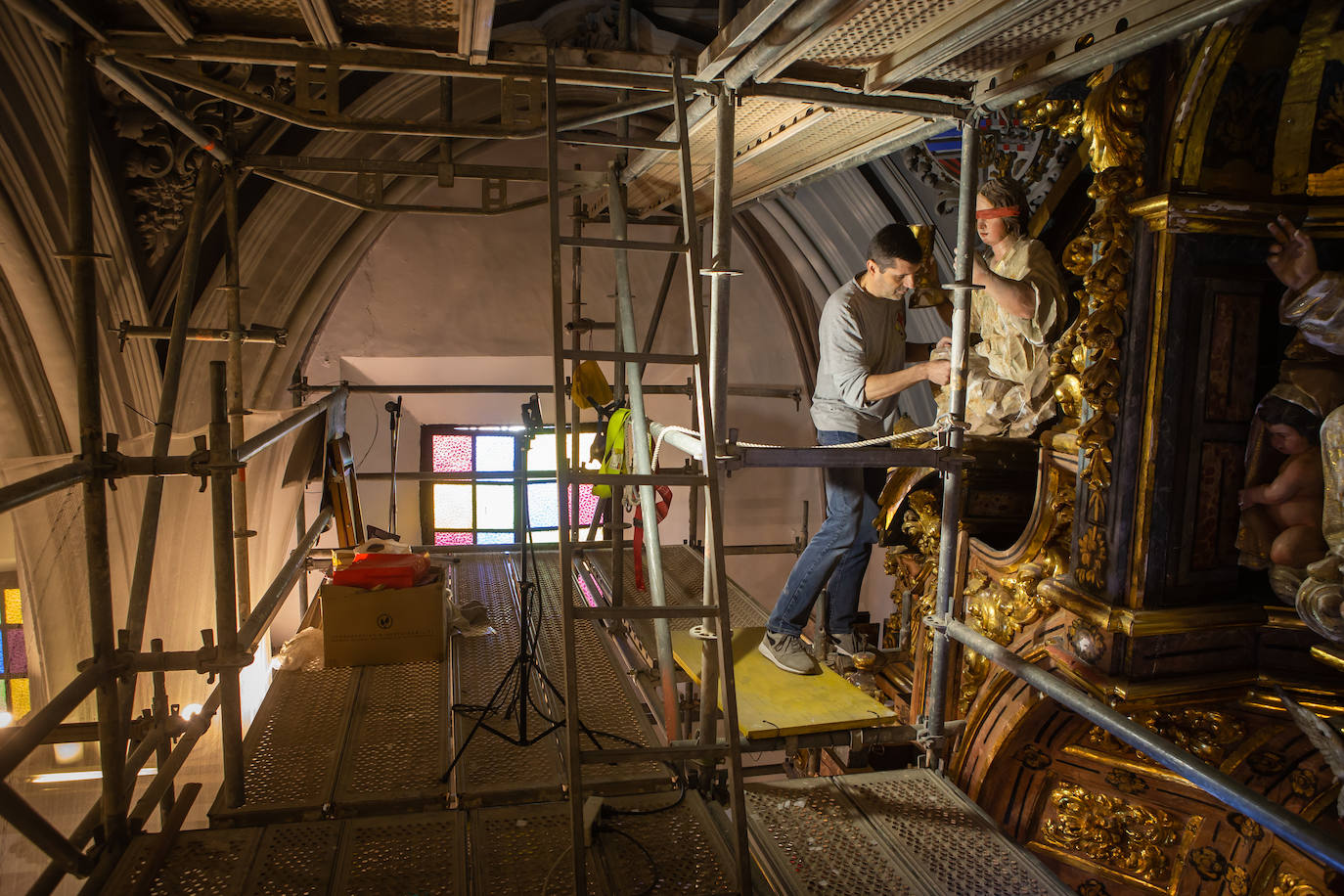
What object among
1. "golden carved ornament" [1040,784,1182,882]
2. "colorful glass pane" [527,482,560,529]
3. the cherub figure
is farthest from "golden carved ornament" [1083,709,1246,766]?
"colorful glass pane" [527,482,560,529]

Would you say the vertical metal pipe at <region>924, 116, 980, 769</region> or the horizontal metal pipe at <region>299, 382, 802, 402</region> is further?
the horizontal metal pipe at <region>299, 382, 802, 402</region>

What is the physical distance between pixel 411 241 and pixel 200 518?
4.03 m

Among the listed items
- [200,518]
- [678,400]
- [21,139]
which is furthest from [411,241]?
[21,139]

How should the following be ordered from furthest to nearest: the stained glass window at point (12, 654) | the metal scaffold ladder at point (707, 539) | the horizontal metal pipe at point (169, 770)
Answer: the stained glass window at point (12, 654), the horizontal metal pipe at point (169, 770), the metal scaffold ladder at point (707, 539)

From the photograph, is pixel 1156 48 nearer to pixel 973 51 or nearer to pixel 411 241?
pixel 973 51

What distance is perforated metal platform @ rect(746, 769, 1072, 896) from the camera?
2.52 meters

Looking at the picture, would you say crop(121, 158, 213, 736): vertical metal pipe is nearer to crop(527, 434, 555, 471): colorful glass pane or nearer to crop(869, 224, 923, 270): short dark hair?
crop(869, 224, 923, 270): short dark hair

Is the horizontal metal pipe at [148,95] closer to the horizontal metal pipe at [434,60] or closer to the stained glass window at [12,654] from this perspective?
the horizontal metal pipe at [434,60]

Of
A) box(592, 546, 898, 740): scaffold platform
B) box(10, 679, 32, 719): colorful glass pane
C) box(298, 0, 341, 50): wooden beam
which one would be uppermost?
box(298, 0, 341, 50): wooden beam

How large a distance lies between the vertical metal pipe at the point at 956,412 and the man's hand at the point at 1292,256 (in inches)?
40.8

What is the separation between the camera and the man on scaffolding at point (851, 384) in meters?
3.60

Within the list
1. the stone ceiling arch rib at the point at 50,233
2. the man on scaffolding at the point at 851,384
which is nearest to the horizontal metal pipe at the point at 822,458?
the man on scaffolding at the point at 851,384

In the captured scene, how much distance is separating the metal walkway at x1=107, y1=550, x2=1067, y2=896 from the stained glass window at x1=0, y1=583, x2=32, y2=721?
4920mm

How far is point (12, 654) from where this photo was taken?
7.06 m
